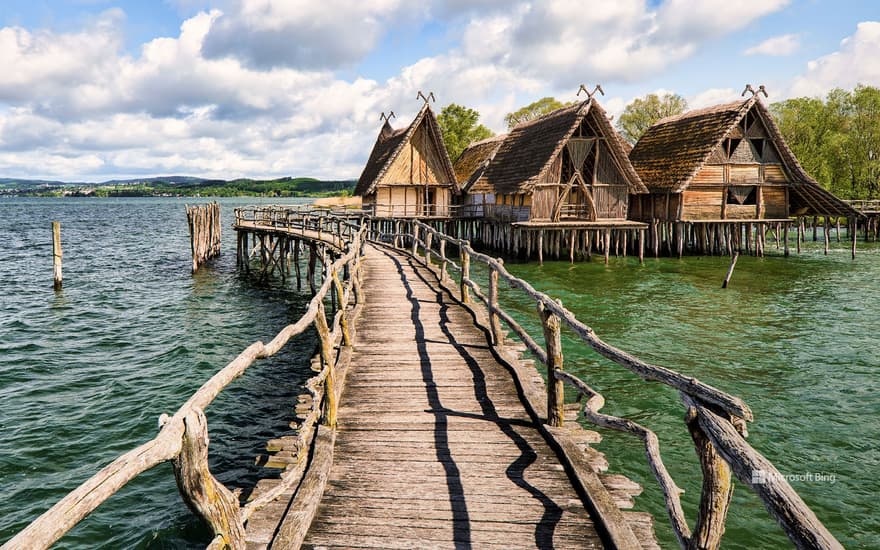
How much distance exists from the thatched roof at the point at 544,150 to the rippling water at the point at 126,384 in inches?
500

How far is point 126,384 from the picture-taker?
1080 cm

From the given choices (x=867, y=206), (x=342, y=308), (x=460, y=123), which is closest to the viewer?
(x=342, y=308)

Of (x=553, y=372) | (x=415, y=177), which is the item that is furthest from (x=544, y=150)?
(x=553, y=372)

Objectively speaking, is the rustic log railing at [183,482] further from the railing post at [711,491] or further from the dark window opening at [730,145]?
the dark window opening at [730,145]

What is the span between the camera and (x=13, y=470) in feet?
24.4

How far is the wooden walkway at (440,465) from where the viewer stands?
355cm

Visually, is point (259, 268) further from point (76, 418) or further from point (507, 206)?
point (76, 418)

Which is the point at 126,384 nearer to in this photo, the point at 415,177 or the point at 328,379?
the point at 328,379

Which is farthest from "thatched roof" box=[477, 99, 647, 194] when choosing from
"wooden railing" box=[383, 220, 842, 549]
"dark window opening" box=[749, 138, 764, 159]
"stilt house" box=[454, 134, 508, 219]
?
"wooden railing" box=[383, 220, 842, 549]

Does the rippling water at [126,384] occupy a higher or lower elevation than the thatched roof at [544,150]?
lower

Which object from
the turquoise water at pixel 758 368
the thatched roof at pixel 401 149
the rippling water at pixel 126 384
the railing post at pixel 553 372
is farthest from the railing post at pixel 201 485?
the thatched roof at pixel 401 149

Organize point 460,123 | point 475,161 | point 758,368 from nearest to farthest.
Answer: point 758,368
point 475,161
point 460,123

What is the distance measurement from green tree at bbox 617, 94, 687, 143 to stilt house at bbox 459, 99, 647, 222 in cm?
2849

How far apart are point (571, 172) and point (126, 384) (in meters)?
22.3
